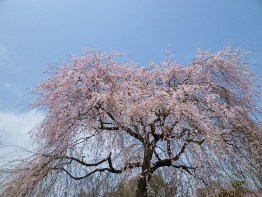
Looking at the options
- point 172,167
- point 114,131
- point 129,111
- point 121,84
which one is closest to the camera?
point 129,111

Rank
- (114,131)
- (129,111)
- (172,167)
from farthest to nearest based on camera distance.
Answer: (114,131) < (172,167) < (129,111)

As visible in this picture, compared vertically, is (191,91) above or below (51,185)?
above

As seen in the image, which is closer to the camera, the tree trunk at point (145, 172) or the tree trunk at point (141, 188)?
the tree trunk at point (145, 172)

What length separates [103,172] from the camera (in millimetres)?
7605

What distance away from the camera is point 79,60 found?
28.0 feet

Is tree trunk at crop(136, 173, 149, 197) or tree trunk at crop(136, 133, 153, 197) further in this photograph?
tree trunk at crop(136, 173, 149, 197)

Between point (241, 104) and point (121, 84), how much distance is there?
2.62 m

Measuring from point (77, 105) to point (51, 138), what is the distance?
0.85 meters

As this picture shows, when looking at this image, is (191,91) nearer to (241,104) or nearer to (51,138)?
(241,104)

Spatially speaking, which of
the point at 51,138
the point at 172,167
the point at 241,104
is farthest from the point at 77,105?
the point at 241,104

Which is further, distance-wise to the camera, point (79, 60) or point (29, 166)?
point (79, 60)

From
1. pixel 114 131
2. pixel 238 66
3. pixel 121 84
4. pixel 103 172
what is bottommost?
pixel 103 172

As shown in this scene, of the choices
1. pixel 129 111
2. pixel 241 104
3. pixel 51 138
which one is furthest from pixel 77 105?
pixel 241 104

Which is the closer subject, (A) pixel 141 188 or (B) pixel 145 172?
(B) pixel 145 172
